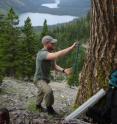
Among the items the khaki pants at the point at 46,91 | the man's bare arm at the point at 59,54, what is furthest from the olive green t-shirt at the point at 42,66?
the man's bare arm at the point at 59,54

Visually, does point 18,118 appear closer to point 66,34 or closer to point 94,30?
point 94,30

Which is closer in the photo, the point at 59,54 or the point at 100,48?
the point at 59,54

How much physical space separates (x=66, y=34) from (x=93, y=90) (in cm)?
16963

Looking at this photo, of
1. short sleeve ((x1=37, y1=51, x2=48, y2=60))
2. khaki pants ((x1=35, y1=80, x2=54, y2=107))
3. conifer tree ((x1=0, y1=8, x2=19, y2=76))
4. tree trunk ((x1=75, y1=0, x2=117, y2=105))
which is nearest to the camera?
tree trunk ((x1=75, y1=0, x2=117, y2=105))

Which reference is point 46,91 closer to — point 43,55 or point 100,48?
point 43,55

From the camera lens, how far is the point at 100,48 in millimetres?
8211

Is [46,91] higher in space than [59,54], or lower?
lower

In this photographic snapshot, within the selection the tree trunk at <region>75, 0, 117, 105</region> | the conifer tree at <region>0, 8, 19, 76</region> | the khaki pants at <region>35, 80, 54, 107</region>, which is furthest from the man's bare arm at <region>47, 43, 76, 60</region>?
the conifer tree at <region>0, 8, 19, 76</region>

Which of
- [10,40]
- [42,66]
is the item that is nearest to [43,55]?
[42,66]

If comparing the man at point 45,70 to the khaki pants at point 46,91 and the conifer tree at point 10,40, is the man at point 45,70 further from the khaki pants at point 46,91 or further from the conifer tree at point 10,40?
the conifer tree at point 10,40

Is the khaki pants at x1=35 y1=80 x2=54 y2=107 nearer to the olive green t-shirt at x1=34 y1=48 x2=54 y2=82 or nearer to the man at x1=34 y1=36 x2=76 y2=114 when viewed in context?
the man at x1=34 y1=36 x2=76 y2=114

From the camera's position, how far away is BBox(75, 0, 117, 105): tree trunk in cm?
801

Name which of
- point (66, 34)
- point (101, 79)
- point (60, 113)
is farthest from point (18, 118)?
point (66, 34)

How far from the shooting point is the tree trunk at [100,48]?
26.3 ft
